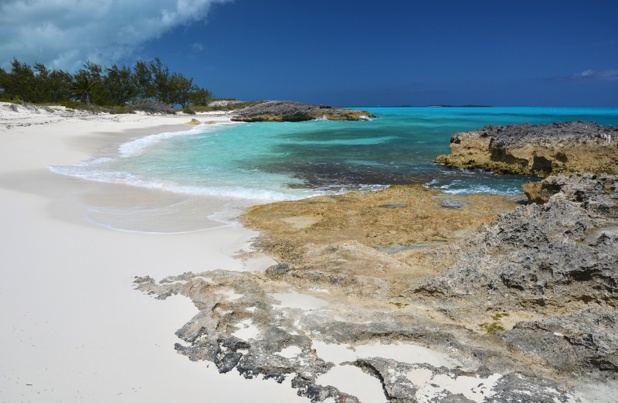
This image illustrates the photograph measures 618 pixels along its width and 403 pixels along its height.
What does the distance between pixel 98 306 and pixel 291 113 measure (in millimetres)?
61546

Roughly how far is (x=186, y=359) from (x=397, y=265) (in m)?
2.97

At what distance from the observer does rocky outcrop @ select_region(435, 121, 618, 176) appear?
15391 mm

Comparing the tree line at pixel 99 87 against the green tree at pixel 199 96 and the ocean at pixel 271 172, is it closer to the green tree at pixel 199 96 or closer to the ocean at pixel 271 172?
the green tree at pixel 199 96

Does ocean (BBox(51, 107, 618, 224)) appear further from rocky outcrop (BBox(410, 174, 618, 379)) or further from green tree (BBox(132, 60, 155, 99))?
green tree (BBox(132, 60, 155, 99))

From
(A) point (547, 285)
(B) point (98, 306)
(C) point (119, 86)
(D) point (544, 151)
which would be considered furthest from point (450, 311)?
(C) point (119, 86)

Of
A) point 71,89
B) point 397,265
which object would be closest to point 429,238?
point 397,265

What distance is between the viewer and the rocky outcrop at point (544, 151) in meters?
15.4

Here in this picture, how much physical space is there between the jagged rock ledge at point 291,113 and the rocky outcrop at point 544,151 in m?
44.0

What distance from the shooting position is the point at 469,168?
666 inches

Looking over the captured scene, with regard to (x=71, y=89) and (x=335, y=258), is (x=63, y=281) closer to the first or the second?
(x=335, y=258)

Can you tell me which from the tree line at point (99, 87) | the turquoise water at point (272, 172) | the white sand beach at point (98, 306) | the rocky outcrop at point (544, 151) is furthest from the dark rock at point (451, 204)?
the tree line at point (99, 87)

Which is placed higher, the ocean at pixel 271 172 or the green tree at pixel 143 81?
the green tree at pixel 143 81

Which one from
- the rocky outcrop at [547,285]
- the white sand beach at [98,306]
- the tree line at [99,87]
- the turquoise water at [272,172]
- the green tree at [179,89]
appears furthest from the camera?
the green tree at [179,89]

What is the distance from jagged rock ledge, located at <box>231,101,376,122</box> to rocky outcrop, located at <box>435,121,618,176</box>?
144ft
